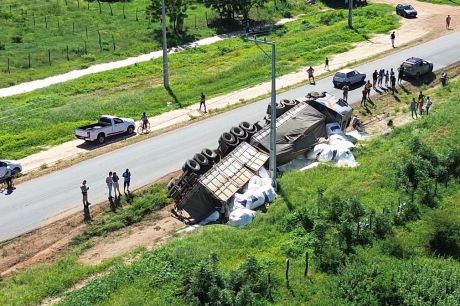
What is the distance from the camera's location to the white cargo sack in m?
28.5

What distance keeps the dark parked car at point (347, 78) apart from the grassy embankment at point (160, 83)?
22.6ft

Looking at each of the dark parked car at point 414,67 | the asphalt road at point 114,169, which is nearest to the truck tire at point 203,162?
the asphalt road at point 114,169

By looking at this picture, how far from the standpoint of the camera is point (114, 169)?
3534 cm

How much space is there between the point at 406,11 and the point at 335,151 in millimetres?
41429

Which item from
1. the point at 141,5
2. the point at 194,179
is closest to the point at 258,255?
the point at 194,179

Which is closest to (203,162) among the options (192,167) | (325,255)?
(192,167)

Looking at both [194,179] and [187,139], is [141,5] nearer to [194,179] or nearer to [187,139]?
[187,139]

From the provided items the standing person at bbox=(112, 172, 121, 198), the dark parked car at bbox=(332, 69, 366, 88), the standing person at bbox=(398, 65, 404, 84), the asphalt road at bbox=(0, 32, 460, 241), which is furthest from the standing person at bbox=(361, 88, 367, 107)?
the standing person at bbox=(112, 172, 121, 198)

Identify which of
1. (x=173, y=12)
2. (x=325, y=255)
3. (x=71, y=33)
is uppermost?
(x=173, y=12)

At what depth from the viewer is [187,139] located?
130 ft

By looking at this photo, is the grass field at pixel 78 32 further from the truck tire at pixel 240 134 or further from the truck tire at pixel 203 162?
the truck tire at pixel 203 162

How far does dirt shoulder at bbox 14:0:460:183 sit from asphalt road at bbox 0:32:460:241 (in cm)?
114

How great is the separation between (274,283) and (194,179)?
9.62 meters

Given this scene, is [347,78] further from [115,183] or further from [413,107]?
[115,183]
